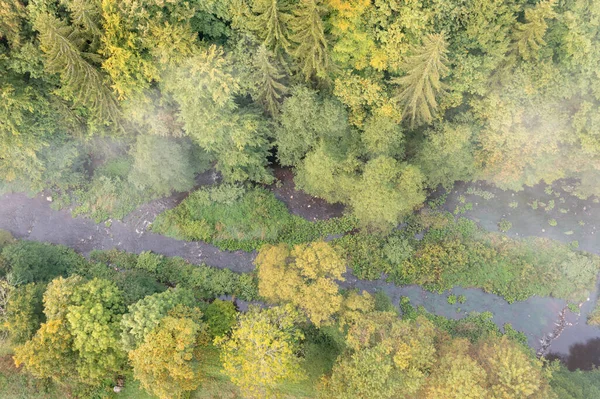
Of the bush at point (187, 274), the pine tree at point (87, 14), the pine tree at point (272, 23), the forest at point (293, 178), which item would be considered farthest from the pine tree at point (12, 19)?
the bush at point (187, 274)

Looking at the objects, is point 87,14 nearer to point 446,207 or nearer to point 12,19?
point 12,19

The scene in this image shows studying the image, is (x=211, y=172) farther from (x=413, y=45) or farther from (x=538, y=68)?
(x=538, y=68)

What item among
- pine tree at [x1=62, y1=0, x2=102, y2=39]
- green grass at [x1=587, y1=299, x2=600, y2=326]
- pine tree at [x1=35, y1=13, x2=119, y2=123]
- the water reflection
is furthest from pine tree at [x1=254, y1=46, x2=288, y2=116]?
green grass at [x1=587, y1=299, x2=600, y2=326]

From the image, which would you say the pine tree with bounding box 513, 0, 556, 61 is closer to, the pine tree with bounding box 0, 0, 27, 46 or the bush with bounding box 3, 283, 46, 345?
the pine tree with bounding box 0, 0, 27, 46

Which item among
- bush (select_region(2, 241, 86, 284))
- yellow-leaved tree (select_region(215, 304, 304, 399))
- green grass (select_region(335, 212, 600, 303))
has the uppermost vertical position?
green grass (select_region(335, 212, 600, 303))

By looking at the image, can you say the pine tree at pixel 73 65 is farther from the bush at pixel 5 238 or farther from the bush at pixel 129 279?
the bush at pixel 5 238

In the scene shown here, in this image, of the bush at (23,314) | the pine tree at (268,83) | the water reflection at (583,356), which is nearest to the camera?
the bush at (23,314)

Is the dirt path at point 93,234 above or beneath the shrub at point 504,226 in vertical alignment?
beneath
